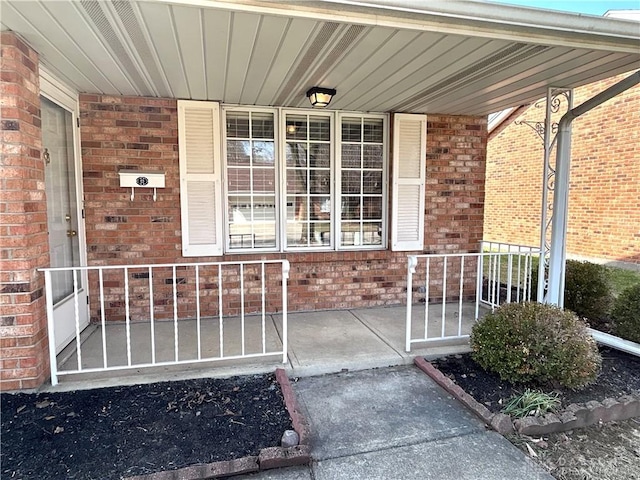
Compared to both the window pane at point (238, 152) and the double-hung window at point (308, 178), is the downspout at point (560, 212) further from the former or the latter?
the window pane at point (238, 152)

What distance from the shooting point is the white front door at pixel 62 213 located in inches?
130

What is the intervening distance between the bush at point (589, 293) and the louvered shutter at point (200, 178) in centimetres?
406

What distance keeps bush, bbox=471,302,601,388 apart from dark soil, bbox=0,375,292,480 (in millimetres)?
1681

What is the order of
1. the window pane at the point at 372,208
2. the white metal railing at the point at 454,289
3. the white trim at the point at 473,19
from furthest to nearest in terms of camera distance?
the window pane at the point at 372,208, the white metal railing at the point at 454,289, the white trim at the point at 473,19

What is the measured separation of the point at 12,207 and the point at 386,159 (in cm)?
383

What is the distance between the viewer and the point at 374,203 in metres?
4.99

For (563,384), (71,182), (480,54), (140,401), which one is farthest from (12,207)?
(563,384)

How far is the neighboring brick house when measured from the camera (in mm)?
2545

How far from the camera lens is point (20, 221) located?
2633mm

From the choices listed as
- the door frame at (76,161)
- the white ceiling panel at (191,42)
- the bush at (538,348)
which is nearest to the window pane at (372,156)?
the white ceiling panel at (191,42)

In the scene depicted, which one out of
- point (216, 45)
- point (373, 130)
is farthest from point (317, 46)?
point (373, 130)

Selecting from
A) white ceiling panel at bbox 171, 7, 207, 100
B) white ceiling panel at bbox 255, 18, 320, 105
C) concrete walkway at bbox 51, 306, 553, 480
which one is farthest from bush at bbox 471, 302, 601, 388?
white ceiling panel at bbox 171, 7, 207, 100

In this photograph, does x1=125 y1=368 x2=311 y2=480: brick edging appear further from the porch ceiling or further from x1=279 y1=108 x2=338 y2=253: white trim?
x1=279 y1=108 x2=338 y2=253: white trim

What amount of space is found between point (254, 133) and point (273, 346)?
2.47 meters
